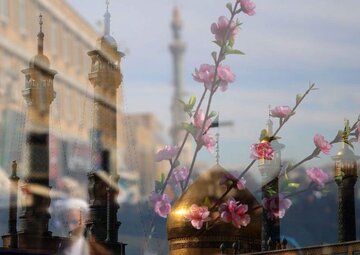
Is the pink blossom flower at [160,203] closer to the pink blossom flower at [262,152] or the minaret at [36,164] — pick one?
the pink blossom flower at [262,152]

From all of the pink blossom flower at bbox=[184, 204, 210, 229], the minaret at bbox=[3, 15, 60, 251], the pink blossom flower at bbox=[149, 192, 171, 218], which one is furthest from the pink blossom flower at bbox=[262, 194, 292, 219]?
the minaret at bbox=[3, 15, 60, 251]

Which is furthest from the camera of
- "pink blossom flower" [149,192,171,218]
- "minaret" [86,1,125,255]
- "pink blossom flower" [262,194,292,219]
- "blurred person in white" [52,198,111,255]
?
"minaret" [86,1,125,255]

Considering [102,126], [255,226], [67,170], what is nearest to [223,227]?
[255,226]

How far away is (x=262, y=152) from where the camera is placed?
915cm

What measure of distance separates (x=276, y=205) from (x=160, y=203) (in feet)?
5.05

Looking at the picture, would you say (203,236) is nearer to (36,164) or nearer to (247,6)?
(36,164)

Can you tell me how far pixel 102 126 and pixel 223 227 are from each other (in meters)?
9.67

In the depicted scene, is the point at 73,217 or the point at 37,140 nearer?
the point at 73,217

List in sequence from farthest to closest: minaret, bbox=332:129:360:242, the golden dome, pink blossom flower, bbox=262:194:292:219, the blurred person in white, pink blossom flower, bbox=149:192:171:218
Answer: minaret, bbox=332:129:360:242 < the golden dome < the blurred person in white < pink blossom flower, bbox=262:194:292:219 < pink blossom flower, bbox=149:192:171:218

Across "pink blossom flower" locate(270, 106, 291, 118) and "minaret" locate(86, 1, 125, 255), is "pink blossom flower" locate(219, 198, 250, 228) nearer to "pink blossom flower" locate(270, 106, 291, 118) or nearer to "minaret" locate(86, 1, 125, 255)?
"pink blossom flower" locate(270, 106, 291, 118)


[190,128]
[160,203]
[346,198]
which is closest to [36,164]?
[346,198]

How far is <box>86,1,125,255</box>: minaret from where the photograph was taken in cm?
3215

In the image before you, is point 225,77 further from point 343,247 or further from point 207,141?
point 343,247

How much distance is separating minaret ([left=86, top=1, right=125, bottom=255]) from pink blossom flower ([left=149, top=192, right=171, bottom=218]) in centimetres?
2169
